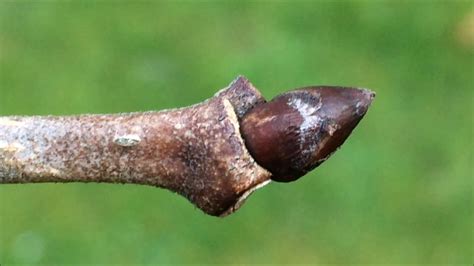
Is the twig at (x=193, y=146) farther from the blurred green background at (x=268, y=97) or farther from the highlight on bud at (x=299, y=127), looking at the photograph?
the blurred green background at (x=268, y=97)

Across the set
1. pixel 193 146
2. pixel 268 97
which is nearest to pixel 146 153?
pixel 193 146

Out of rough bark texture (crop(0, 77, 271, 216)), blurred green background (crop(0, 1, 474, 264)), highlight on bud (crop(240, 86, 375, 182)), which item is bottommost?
blurred green background (crop(0, 1, 474, 264))

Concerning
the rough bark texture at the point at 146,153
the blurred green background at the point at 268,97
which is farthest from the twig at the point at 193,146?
the blurred green background at the point at 268,97

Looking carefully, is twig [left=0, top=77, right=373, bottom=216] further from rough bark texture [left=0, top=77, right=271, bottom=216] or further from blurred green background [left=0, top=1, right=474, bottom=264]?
blurred green background [left=0, top=1, right=474, bottom=264]

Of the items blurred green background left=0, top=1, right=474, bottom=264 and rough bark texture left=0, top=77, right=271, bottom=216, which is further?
blurred green background left=0, top=1, right=474, bottom=264

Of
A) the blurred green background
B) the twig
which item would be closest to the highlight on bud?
the twig

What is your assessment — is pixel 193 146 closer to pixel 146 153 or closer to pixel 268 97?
pixel 146 153
